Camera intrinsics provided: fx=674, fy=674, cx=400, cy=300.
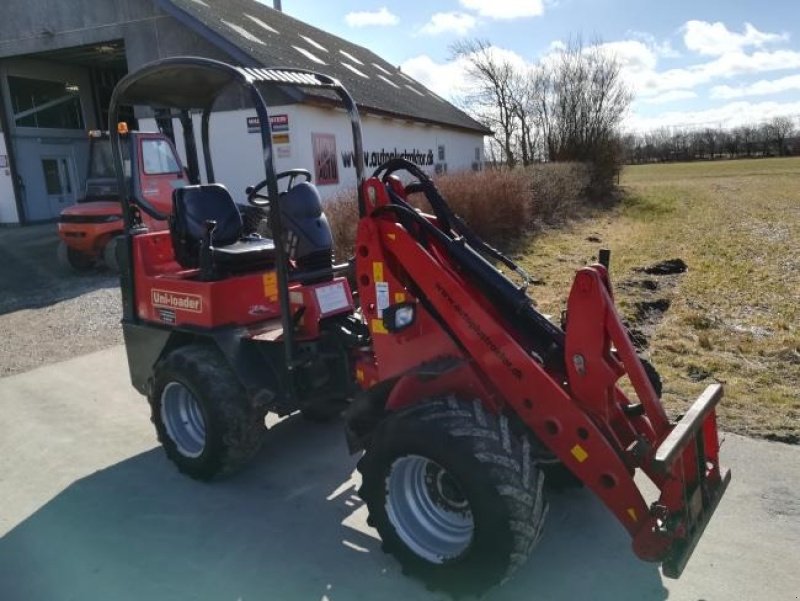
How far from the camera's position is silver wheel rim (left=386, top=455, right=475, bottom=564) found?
3.20 meters

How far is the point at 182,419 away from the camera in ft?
14.8

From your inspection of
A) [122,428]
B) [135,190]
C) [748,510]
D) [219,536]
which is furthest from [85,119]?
[748,510]

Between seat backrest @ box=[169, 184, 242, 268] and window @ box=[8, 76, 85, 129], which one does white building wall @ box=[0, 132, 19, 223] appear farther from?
seat backrest @ box=[169, 184, 242, 268]

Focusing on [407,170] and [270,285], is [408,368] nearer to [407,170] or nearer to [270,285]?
[407,170]

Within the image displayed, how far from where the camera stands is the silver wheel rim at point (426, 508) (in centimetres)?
320

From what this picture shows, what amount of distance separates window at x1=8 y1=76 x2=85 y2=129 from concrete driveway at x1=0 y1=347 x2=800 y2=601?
17.0m

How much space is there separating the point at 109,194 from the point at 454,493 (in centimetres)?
1141

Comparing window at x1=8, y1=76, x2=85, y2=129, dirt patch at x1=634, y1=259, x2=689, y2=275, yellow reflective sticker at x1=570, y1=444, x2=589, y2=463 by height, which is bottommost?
dirt patch at x1=634, y1=259, x2=689, y2=275

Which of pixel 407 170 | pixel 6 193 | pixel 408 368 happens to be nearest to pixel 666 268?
pixel 407 170

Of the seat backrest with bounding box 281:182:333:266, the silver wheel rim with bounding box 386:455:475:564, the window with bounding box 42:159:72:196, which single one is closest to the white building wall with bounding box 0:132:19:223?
the window with bounding box 42:159:72:196

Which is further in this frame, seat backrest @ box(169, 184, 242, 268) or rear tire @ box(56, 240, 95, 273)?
→ rear tire @ box(56, 240, 95, 273)

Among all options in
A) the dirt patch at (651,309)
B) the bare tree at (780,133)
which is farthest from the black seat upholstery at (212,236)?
the bare tree at (780,133)

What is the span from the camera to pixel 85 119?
21.2 metres

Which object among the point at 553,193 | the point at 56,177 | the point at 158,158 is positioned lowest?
the point at 553,193
